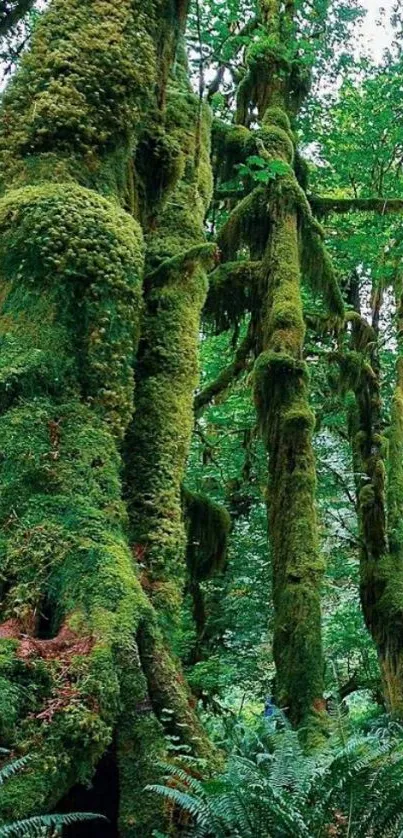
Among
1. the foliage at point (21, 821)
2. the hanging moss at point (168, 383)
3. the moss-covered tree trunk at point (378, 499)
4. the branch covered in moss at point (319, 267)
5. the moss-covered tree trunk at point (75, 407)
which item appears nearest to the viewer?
the foliage at point (21, 821)

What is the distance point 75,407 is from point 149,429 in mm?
1382

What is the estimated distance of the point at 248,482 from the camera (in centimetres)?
1313

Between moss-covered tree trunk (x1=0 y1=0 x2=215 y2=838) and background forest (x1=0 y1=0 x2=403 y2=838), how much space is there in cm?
1

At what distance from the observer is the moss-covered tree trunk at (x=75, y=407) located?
122 inches

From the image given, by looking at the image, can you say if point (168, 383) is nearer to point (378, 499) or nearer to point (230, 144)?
point (230, 144)

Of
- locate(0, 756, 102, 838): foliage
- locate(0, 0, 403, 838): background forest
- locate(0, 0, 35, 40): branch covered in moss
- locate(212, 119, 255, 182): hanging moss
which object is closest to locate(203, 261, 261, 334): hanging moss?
locate(0, 0, 403, 838): background forest

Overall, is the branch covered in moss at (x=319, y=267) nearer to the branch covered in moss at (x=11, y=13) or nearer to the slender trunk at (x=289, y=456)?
the slender trunk at (x=289, y=456)

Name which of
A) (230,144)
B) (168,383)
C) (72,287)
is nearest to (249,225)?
(230,144)

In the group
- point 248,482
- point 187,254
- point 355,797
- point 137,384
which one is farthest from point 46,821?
point 248,482

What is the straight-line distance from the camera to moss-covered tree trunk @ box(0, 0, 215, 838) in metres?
3.09

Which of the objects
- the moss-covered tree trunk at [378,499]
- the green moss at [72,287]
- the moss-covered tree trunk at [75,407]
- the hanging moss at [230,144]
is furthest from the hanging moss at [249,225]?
the green moss at [72,287]

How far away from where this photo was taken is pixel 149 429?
18.2 feet

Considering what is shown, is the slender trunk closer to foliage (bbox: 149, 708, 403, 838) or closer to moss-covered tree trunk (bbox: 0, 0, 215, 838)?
moss-covered tree trunk (bbox: 0, 0, 215, 838)

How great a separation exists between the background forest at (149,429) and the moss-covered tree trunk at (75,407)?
0.04 feet
